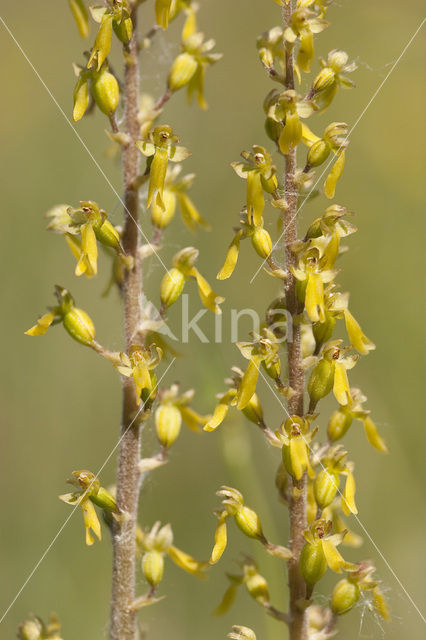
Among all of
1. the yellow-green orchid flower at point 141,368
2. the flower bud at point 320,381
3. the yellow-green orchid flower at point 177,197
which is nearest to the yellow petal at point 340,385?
the flower bud at point 320,381

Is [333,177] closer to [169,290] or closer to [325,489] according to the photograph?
[169,290]

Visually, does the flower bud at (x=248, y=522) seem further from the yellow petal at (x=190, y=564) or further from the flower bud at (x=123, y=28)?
the flower bud at (x=123, y=28)

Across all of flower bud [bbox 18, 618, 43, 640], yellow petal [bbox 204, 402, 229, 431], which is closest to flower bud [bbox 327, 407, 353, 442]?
yellow petal [bbox 204, 402, 229, 431]

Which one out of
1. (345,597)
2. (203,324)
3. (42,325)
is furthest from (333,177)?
(203,324)

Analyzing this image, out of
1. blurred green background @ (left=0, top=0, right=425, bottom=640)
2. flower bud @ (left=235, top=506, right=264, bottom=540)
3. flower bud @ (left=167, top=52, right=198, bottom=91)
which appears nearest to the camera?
flower bud @ (left=235, top=506, right=264, bottom=540)

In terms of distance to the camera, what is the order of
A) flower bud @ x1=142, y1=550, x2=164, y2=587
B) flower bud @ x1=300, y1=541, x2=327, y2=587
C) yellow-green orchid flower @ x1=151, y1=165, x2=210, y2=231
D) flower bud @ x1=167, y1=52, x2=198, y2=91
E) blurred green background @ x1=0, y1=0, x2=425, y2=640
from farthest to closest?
blurred green background @ x1=0, y1=0, x2=425, y2=640 < yellow-green orchid flower @ x1=151, y1=165, x2=210, y2=231 < flower bud @ x1=167, y1=52, x2=198, y2=91 < flower bud @ x1=142, y1=550, x2=164, y2=587 < flower bud @ x1=300, y1=541, x2=327, y2=587

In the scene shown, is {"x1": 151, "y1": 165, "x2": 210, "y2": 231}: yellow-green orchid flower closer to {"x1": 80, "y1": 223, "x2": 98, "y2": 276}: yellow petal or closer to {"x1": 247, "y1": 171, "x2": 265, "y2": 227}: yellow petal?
{"x1": 80, "y1": 223, "x2": 98, "y2": 276}: yellow petal
